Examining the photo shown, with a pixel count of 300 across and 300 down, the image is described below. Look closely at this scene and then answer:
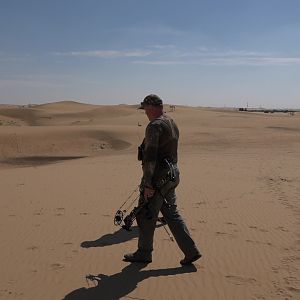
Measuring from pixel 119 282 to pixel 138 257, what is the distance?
0.54 meters

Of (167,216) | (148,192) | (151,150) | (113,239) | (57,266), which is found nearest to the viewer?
(151,150)

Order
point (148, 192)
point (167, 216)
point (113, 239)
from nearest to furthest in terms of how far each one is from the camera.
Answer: point (148, 192) → point (167, 216) → point (113, 239)

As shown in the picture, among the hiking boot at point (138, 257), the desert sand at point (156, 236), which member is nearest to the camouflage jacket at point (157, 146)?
the hiking boot at point (138, 257)

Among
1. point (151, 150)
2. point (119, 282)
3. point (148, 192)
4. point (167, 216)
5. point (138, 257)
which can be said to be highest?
point (151, 150)

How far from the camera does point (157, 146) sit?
511 cm

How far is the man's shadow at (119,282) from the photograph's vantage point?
4773 mm

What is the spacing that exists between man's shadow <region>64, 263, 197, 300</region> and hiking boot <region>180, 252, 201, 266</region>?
0.05 meters

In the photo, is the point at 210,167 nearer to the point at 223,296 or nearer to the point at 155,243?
the point at 155,243

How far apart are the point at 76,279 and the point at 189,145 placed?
20.0 m

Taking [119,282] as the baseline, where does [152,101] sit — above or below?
above

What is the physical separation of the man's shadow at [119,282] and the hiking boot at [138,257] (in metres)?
0.05

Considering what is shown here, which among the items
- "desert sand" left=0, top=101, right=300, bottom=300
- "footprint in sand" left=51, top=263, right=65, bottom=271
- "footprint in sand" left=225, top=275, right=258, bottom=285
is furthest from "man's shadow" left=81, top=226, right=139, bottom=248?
"footprint in sand" left=225, top=275, right=258, bottom=285

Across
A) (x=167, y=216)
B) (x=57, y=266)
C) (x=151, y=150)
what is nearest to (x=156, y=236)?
(x=167, y=216)

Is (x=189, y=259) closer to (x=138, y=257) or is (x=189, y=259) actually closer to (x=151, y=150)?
(x=138, y=257)
